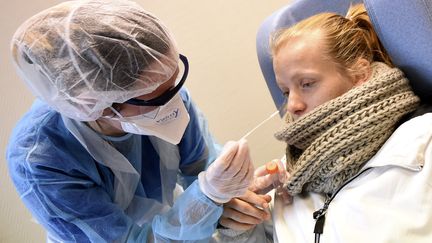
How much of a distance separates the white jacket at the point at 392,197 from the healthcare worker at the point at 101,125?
24cm

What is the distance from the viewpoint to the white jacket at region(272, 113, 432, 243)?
2.42ft

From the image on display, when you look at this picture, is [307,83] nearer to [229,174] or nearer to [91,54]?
[229,174]

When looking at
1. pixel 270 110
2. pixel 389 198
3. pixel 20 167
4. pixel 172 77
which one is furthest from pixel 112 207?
pixel 270 110

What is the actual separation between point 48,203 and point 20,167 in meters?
0.11

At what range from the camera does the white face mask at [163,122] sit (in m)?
0.91

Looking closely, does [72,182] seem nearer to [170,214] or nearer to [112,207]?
[112,207]

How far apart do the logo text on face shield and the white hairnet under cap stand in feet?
0.34

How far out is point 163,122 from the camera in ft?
3.08

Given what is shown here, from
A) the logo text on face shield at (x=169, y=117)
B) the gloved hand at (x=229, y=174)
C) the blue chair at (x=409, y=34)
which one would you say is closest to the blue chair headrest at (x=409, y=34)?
the blue chair at (x=409, y=34)

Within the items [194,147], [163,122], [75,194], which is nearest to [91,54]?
[163,122]

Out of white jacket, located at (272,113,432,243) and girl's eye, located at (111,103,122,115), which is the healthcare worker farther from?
white jacket, located at (272,113,432,243)

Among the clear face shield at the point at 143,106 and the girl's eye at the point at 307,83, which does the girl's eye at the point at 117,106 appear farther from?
the girl's eye at the point at 307,83

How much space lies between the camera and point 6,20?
1.48 meters

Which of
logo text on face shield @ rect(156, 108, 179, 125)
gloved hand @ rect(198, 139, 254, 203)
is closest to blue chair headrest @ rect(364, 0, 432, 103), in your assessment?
gloved hand @ rect(198, 139, 254, 203)
